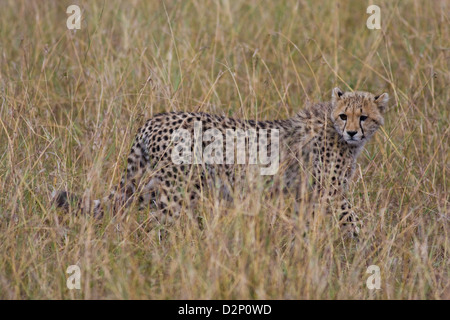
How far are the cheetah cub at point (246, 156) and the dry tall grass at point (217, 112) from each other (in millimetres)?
118

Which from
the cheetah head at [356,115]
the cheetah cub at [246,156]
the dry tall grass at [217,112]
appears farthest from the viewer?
the cheetah head at [356,115]

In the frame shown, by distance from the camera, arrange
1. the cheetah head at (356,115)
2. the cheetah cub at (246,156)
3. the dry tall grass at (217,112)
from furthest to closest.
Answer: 1. the cheetah head at (356,115)
2. the cheetah cub at (246,156)
3. the dry tall grass at (217,112)

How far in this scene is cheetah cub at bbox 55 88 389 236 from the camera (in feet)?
14.2

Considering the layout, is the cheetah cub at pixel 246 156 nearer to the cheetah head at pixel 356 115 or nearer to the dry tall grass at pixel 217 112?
the cheetah head at pixel 356 115

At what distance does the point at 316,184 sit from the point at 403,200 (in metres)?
0.69

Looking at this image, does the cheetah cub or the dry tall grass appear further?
the cheetah cub

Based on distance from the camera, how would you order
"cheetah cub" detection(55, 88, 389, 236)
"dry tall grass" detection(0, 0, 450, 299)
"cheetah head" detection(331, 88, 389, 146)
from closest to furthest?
"dry tall grass" detection(0, 0, 450, 299), "cheetah cub" detection(55, 88, 389, 236), "cheetah head" detection(331, 88, 389, 146)

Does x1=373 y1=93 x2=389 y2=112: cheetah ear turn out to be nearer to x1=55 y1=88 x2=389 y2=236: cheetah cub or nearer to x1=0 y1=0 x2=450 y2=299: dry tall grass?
x1=55 y1=88 x2=389 y2=236: cheetah cub

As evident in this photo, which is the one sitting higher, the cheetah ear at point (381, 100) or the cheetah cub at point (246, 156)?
the cheetah ear at point (381, 100)

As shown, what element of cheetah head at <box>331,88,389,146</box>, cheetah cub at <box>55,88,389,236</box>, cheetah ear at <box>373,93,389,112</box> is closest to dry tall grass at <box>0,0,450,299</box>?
cheetah cub at <box>55,88,389,236</box>

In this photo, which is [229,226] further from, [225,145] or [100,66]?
[100,66]

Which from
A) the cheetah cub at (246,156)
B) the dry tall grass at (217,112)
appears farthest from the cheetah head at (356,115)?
the dry tall grass at (217,112)

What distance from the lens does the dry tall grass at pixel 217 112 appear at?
3.54 m

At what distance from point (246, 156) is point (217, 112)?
1031 mm
